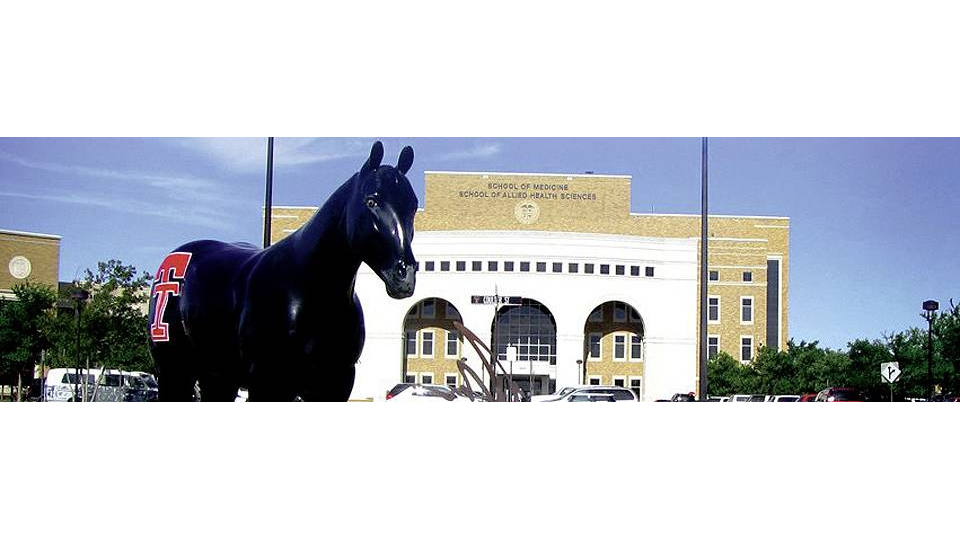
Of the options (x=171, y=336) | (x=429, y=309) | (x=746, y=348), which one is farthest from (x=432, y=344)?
(x=171, y=336)

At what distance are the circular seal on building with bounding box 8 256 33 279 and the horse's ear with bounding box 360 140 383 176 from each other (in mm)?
46411

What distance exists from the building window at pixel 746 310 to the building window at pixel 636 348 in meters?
11.1

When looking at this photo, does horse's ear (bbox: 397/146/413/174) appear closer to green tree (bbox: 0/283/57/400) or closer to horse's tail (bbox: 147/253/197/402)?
horse's tail (bbox: 147/253/197/402)

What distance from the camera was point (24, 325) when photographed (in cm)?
4681

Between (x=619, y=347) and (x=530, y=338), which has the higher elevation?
(x=530, y=338)

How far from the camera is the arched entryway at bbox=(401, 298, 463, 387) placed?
6912cm

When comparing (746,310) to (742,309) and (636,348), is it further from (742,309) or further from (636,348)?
(636,348)

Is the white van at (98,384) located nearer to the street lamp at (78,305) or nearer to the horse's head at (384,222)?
the street lamp at (78,305)

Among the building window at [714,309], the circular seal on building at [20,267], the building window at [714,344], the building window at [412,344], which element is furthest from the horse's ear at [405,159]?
the building window at [714,309]

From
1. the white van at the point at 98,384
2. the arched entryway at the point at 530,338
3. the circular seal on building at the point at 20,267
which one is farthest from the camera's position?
the arched entryway at the point at 530,338

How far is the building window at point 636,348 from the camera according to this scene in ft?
233

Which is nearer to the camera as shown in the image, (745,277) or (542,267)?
(542,267)

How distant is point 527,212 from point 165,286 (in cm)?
6630
